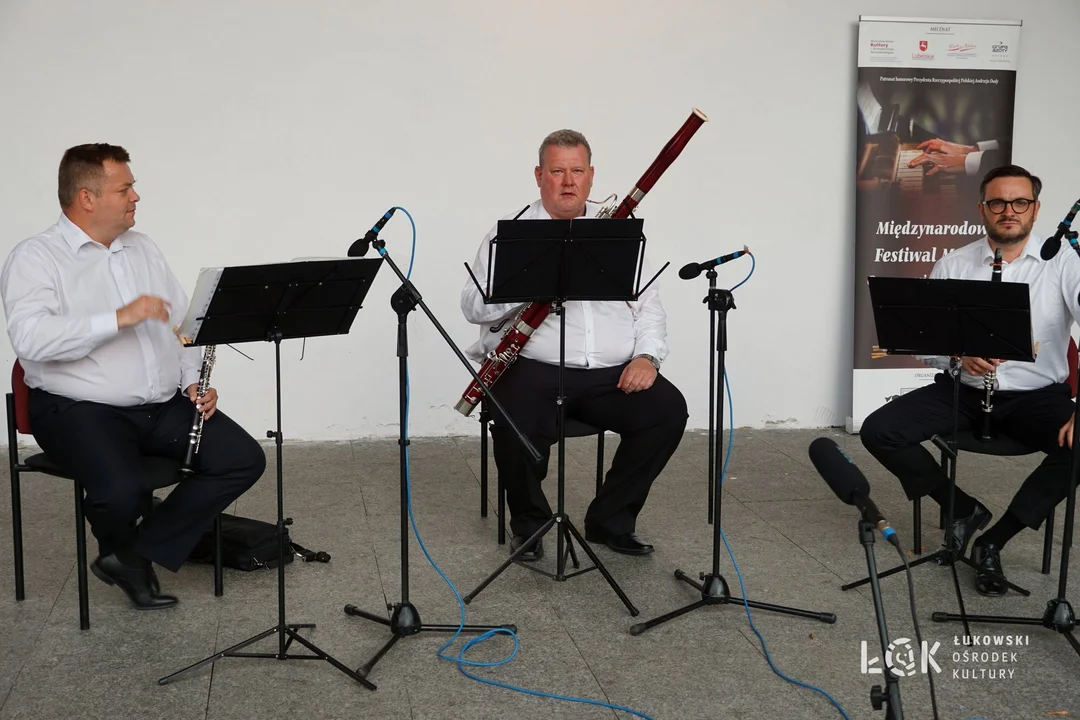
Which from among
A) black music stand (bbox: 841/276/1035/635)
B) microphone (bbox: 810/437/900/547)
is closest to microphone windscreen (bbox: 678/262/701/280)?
black music stand (bbox: 841/276/1035/635)

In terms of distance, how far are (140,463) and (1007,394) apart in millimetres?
2584

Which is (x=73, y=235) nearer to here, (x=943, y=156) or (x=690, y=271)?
(x=690, y=271)

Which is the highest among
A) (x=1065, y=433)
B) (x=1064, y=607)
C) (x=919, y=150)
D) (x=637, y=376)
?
(x=919, y=150)

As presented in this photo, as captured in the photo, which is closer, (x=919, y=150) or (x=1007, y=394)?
(x=1007, y=394)

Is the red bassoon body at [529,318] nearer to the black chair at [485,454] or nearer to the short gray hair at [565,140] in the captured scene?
the black chair at [485,454]

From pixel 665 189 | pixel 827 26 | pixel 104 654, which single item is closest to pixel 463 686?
pixel 104 654

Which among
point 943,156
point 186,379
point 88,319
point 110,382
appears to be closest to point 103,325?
point 88,319

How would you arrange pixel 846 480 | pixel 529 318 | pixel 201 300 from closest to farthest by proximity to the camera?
pixel 846 480, pixel 201 300, pixel 529 318

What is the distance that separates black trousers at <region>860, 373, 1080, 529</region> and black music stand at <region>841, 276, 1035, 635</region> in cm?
25

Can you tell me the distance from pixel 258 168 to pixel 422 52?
90 centimetres

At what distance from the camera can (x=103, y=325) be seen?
2.82m

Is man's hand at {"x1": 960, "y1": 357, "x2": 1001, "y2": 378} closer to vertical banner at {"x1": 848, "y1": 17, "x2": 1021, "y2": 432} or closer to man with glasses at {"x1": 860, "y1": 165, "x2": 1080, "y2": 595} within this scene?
man with glasses at {"x1": 860, "y1": 165, "x2": 1080, "y2": 595}

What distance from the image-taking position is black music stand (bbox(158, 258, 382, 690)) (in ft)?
7.98

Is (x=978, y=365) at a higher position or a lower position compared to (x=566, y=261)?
lower
